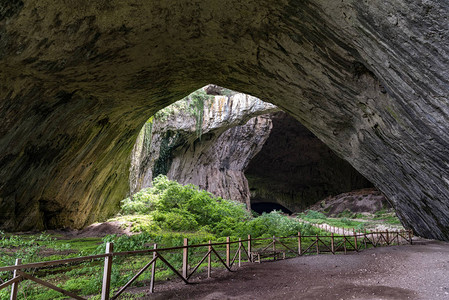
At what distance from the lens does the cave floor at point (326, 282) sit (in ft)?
17.0

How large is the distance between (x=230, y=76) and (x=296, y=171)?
33.6 meters

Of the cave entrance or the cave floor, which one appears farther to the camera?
the cave entrance

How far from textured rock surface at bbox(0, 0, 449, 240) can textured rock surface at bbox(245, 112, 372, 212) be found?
883 inches

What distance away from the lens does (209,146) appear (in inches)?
1073

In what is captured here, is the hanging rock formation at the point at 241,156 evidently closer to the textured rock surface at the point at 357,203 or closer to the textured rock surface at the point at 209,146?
the textured rock surface at the point at 209,146

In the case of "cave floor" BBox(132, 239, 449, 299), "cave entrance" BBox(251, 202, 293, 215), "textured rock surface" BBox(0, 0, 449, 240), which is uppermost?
"textured rock surface" BBox(0, 0, 449, 240)

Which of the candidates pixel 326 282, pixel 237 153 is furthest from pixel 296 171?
pixel 326 282

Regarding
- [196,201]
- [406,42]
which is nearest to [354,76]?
[406,42]

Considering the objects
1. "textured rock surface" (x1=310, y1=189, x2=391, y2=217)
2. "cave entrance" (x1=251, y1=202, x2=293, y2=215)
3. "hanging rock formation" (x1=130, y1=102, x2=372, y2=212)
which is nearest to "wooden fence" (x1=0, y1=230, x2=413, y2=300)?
"hanging rock formation" (x1=130, y1=102, x2=372, y2=212)

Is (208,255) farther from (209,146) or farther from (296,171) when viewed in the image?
(296,171)

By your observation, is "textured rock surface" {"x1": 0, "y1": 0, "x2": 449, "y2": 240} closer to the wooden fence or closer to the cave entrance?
the wooden fence

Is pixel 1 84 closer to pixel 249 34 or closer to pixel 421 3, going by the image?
pixel 249 34

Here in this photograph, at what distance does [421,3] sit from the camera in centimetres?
441

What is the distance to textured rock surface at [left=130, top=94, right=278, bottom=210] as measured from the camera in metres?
20.3
